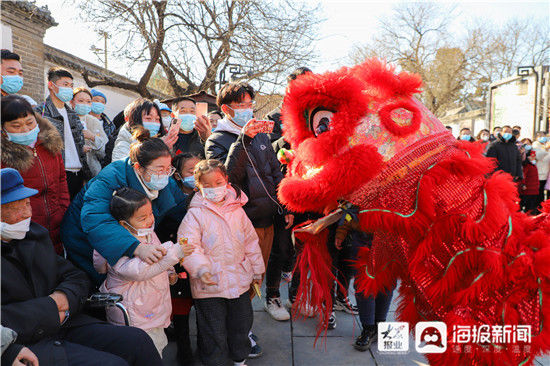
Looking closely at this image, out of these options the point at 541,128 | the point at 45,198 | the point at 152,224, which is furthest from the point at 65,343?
the point at 541,128

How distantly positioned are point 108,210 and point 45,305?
1.92 ft

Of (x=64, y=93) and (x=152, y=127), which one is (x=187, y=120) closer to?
(x=152, y=127)

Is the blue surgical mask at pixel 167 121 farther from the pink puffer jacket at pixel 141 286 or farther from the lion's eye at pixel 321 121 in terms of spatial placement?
the lion's eye at pixel 321 121

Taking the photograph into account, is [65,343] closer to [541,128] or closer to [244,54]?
[244,54]

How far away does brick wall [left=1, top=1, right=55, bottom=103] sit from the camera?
274 inches

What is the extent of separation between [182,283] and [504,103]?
60.6 feet

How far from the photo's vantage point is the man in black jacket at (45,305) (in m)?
1.68

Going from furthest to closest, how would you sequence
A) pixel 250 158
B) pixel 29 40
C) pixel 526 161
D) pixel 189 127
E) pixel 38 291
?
1. pixel 526 161
2. pixel 29 40
3. pixel 189 127
4. pixel 250 158
5. pixel 38 291

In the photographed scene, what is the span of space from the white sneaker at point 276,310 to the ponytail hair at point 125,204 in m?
1.64

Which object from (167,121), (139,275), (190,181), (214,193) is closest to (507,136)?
(167,121)

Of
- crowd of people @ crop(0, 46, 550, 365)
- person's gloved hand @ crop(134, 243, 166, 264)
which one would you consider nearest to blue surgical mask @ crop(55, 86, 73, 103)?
crowd of people @ crop(0, 46, 550, 365)

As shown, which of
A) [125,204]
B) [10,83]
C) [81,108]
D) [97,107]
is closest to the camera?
[125,204]

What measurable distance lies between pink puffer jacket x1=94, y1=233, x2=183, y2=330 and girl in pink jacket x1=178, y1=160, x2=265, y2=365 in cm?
22

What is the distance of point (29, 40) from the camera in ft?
24.2
